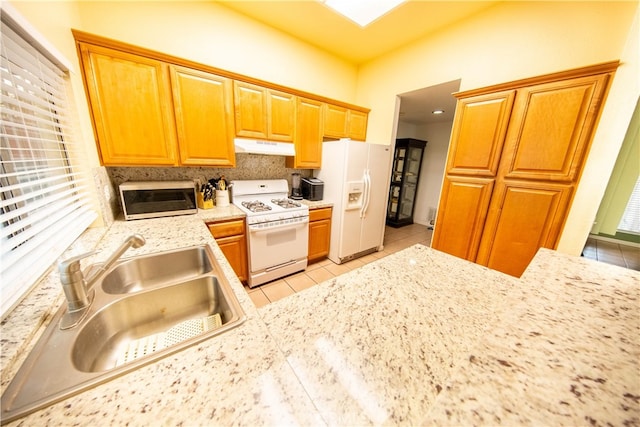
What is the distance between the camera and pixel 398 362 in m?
0.53

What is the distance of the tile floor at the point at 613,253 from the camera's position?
5.39ft

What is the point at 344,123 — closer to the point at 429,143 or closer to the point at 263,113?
the point at 263,113

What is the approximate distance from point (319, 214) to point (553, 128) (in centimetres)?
217

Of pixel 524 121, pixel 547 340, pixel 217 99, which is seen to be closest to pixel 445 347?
pixel 547 340

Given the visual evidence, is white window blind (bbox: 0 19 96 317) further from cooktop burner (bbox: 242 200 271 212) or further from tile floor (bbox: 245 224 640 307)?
tile floor (bbox: 245 224 640 307)

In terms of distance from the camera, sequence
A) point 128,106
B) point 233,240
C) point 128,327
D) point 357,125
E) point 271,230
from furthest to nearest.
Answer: point 357,125
point 271,230
point 233,240
point 128,106
point 128,327

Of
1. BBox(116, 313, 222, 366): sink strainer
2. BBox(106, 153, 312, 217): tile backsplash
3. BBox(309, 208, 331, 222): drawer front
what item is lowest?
BBox(116, 313, 222, 366): sink strainer

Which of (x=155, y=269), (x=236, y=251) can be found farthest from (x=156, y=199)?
(x=155, y=269)

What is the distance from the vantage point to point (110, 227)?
1578 millimetres

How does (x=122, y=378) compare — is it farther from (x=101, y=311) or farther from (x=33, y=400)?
(x=101, y=311)

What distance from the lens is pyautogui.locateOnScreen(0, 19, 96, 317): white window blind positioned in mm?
740

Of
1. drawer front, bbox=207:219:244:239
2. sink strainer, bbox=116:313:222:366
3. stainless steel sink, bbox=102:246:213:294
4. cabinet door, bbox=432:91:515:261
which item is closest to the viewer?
sink strainer, bbox=116:313:222:366

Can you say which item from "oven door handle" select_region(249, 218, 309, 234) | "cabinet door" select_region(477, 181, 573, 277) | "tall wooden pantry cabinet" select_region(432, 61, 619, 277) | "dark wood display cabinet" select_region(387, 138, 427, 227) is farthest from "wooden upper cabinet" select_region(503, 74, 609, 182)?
"dark wood display cabinet" select_region(387, 138, 427, 227)

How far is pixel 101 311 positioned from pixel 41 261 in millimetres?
A: 402
